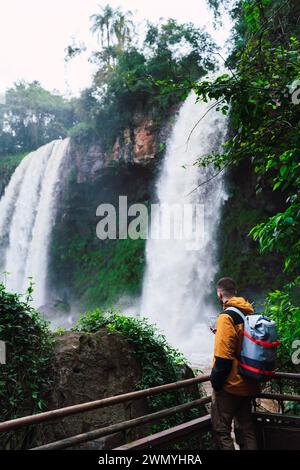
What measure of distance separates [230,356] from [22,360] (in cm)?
200

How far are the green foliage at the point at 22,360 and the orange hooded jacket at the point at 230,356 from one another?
1786 mm

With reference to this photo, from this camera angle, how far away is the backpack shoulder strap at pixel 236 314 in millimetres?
2801

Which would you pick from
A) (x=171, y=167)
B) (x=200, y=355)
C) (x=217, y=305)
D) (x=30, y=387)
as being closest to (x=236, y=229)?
(x=217, y=305)

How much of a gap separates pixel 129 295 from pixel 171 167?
635 cm

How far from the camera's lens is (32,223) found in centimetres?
2291

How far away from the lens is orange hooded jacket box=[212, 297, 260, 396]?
2.71 meters

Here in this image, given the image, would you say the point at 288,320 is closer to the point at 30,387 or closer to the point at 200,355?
the point at 30,387

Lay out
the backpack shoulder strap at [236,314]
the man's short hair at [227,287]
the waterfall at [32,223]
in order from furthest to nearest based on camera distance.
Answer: the waterfall at [32,223] < the man's short hair at [227,287] < the backpack shoulder strap at [236,314]

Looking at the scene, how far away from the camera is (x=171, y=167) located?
16672 millimetres

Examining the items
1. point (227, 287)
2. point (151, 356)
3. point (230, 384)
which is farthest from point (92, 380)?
point (227, 287)

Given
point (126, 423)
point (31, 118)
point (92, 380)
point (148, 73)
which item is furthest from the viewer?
point (31, 118)

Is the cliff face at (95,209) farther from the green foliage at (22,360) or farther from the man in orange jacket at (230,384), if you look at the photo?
the man in orange jacket at (230,384)

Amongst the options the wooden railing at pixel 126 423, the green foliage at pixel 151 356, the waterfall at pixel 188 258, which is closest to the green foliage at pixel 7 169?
the waterfall at pixel 188 258

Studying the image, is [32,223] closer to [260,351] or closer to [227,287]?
[227,287]
